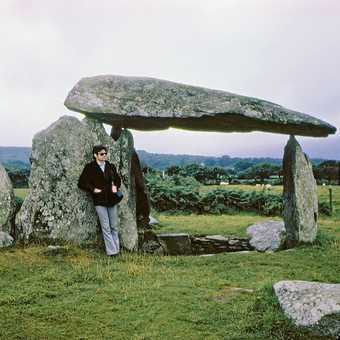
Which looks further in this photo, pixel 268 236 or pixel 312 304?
pixel 268 236

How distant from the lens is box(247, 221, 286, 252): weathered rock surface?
1423 centimetres

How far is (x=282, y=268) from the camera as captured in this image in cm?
1122

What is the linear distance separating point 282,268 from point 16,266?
215 inches

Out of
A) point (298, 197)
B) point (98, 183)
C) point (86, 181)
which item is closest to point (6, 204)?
point (86, 181)

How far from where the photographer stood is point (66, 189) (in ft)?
→ 42.4

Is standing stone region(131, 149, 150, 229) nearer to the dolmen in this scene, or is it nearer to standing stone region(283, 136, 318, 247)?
the dolmen

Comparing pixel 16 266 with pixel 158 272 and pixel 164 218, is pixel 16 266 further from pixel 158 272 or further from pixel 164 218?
pixel 164 218

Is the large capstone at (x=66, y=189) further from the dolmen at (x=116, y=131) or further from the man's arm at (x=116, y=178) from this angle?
the man's arm at (x=116, y=178)

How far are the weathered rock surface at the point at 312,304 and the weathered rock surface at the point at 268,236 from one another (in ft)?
24.1

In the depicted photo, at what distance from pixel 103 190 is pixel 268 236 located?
5164mm

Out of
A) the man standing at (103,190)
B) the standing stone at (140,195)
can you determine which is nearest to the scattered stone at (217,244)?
the standing stone at (140,195)

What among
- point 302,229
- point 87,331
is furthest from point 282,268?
point 87,331

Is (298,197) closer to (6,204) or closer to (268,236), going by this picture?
(268,236)

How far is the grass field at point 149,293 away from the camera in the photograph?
22.5ft
